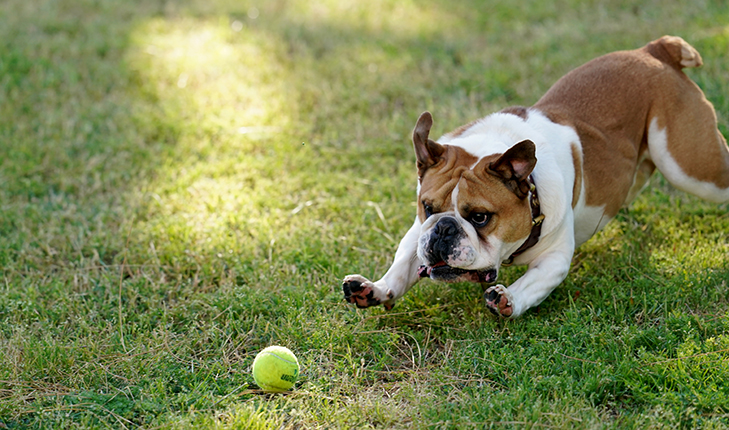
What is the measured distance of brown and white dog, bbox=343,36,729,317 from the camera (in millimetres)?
4062

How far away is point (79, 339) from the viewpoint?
432cm

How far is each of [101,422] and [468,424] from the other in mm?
1853

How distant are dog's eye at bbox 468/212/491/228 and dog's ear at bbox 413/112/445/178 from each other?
450mm

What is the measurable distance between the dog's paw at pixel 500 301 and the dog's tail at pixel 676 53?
7.72 feet

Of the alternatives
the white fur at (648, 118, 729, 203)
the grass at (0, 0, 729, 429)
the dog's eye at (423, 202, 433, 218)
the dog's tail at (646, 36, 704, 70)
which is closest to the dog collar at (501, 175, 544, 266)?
the grass at (0, 0, 729, 429)

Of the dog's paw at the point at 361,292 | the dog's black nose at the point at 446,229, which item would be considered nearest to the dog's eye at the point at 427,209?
the dog's black nose at the point at 446,229

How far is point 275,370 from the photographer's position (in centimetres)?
377

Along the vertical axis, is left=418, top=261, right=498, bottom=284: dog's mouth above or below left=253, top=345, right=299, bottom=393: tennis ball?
above

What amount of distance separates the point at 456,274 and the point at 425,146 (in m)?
0.78

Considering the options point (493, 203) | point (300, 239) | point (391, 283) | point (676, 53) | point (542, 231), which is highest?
point (676, 53)

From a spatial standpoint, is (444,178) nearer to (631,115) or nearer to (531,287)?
(531,287)

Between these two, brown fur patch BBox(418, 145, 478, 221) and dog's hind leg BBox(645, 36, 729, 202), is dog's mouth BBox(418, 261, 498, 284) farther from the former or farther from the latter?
dog's hind leg BBox(645, 36, 729, 202)

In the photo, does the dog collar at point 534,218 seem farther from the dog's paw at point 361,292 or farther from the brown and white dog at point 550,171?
the dog's paw at point 361,292

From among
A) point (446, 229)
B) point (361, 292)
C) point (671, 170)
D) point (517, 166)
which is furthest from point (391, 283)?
point (671, 170)
